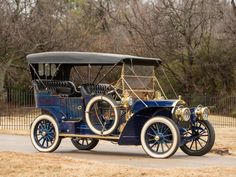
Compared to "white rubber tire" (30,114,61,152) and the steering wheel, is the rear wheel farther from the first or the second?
the steering wheel

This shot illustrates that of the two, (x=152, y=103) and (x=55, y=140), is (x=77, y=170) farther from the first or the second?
(x=55, y=140)

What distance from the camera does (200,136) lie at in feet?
48.7

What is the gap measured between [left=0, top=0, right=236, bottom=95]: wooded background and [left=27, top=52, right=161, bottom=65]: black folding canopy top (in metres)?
23.0


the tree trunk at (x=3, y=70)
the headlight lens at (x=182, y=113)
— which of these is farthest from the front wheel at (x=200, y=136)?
the tree trunk at (x=3, y=70)

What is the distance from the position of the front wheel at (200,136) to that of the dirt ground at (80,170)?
2.89 metres

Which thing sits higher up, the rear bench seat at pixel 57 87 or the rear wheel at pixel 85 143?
the rear bench seat at pixel 57 87

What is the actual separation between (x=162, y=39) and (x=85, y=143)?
1013 inches

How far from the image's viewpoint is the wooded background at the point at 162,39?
131 ft

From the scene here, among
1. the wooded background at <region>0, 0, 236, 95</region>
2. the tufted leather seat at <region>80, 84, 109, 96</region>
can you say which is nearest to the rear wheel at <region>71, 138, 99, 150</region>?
the tufted leather seat at <region>80, 84, 109, 96</region>

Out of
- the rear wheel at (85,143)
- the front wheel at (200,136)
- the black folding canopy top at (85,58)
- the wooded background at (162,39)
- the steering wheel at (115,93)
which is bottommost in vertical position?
the rear wheel at (85,143)

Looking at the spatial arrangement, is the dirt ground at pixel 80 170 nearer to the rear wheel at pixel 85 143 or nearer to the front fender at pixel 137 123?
the front fender at pixel 137 123

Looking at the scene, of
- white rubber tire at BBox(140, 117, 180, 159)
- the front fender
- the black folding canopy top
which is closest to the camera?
white rubber tire at BBox(140, 117, 180, 159)

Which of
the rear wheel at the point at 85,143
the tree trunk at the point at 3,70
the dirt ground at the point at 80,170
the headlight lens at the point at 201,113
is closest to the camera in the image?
the dirt ground at the point at 80,170

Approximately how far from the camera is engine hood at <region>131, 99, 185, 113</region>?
14.0 meters
